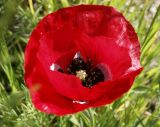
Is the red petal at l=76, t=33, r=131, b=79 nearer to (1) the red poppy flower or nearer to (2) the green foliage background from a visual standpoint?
(1) the red poppy flower

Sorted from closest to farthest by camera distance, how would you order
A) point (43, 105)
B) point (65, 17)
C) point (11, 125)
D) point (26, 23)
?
point (43, 105), point (65, 17), point (11, 125), point (26, 23)

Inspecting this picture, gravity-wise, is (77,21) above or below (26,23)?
above

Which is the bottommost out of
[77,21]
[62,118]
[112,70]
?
[62,118]

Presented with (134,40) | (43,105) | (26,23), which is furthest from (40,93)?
(26,23)

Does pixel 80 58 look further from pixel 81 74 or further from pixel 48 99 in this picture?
pixel 48 99

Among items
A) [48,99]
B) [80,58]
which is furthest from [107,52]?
[48,99]

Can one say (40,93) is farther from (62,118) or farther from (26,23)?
(26,23)

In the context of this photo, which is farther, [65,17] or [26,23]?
[26,23]
